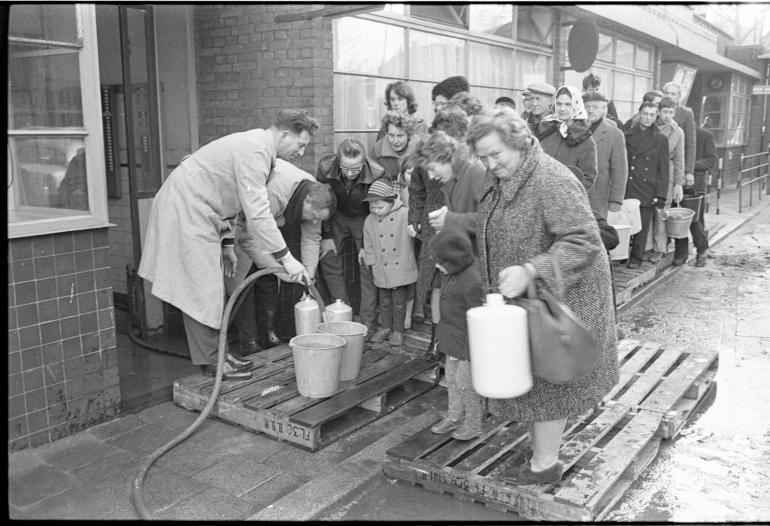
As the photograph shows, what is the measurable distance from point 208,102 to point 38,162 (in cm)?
258

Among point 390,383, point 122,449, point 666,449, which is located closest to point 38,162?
point 122,449

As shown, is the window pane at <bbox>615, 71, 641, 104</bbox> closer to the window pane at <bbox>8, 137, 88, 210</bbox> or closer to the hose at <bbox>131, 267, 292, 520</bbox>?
the hose at <bbox>131, 267, 292, 520</bbox>

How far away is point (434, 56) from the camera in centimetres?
802

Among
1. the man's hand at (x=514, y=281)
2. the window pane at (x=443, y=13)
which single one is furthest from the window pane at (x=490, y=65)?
the man's hand at (x=514, y=281)

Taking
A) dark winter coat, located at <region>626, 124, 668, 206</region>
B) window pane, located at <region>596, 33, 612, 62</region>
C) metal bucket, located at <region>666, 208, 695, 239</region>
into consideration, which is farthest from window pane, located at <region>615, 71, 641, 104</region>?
dark winter coat, located at <region>626, 124, 668, 206</region>

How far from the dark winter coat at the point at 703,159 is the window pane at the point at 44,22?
339 inches

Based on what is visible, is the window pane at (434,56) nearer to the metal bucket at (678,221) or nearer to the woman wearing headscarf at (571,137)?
the woman wearing headscarf at (571,137)

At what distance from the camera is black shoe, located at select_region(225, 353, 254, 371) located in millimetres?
5141

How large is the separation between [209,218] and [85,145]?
88 cm

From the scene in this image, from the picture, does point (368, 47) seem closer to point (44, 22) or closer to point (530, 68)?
point (44, 22)

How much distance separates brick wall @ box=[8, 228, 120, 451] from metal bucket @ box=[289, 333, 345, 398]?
3.98 ft

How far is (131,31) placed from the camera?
6.12 m

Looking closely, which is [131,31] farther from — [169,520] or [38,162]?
[169,520]

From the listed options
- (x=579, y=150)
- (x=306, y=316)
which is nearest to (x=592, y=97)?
(x=579, y=150)
